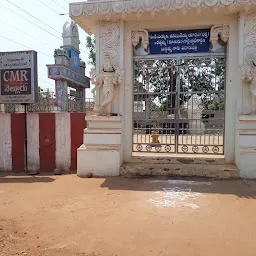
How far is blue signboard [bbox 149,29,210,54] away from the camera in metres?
5.65

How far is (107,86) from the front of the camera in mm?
5488

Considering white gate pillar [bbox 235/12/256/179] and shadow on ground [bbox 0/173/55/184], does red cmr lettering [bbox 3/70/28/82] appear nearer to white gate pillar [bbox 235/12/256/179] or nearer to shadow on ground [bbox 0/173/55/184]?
shadow on ground [bbox 0/173/55/184]

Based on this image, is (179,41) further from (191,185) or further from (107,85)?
(191,185)

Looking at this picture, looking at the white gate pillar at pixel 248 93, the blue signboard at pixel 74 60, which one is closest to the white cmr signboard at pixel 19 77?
the white gate pillar at pixel 248 93

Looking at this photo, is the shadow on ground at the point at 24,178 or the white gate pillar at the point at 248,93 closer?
the white gate pillar at the point at 248,93

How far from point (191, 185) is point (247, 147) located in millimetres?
1387

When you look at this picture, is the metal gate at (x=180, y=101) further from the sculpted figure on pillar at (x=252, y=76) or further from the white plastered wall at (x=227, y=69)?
the sculpted figure on pillar at (x=252, y=76)

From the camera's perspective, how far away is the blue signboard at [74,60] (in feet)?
52.6

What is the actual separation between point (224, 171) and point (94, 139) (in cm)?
268

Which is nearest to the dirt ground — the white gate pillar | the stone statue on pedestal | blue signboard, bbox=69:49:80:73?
the white gate pillar

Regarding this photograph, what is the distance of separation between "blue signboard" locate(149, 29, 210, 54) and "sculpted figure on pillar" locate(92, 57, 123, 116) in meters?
1.03

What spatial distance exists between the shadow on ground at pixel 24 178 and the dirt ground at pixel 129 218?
33 cm

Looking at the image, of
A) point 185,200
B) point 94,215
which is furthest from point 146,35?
point 94,215

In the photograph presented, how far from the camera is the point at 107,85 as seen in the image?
5484 mm
